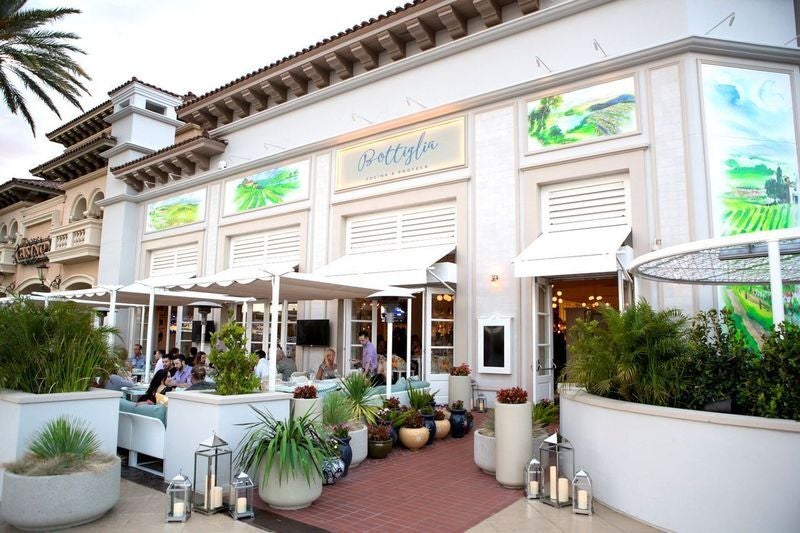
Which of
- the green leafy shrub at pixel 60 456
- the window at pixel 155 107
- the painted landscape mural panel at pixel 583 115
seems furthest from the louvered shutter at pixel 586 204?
the window at pixel 155 107

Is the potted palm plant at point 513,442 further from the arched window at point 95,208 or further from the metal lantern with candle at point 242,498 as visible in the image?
the arched window at point 95,208

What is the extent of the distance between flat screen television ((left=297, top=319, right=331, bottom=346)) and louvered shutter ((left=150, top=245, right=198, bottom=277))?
20.1 feet

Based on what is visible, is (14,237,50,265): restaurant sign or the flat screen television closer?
the flat screen television

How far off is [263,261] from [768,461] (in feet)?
48.7

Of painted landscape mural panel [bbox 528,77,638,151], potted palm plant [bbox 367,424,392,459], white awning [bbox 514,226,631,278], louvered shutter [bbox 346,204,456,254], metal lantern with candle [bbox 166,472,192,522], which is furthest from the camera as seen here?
louvered shutter [bbox 346,204,456,254]

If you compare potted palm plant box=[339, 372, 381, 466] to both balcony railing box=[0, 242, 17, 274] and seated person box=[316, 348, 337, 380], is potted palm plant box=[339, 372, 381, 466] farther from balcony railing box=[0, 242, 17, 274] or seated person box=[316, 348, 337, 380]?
balcony railing box=[0, 242, 17, 274]

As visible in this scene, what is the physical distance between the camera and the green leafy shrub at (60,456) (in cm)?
530

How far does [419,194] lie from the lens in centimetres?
1426

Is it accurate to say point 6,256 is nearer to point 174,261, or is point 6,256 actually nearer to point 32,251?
point 32,251

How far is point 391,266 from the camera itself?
530 inches

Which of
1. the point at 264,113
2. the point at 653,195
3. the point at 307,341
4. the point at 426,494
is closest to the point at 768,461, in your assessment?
the point at 426,494

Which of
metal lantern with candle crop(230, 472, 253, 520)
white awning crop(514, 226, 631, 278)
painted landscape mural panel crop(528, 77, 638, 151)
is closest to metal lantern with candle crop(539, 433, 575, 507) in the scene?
metal lantern with candle crop(230, 472, 253, 520)

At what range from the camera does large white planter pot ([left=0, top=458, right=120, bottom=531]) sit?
5.10 meters

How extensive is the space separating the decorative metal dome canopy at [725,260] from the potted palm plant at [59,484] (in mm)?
6012
